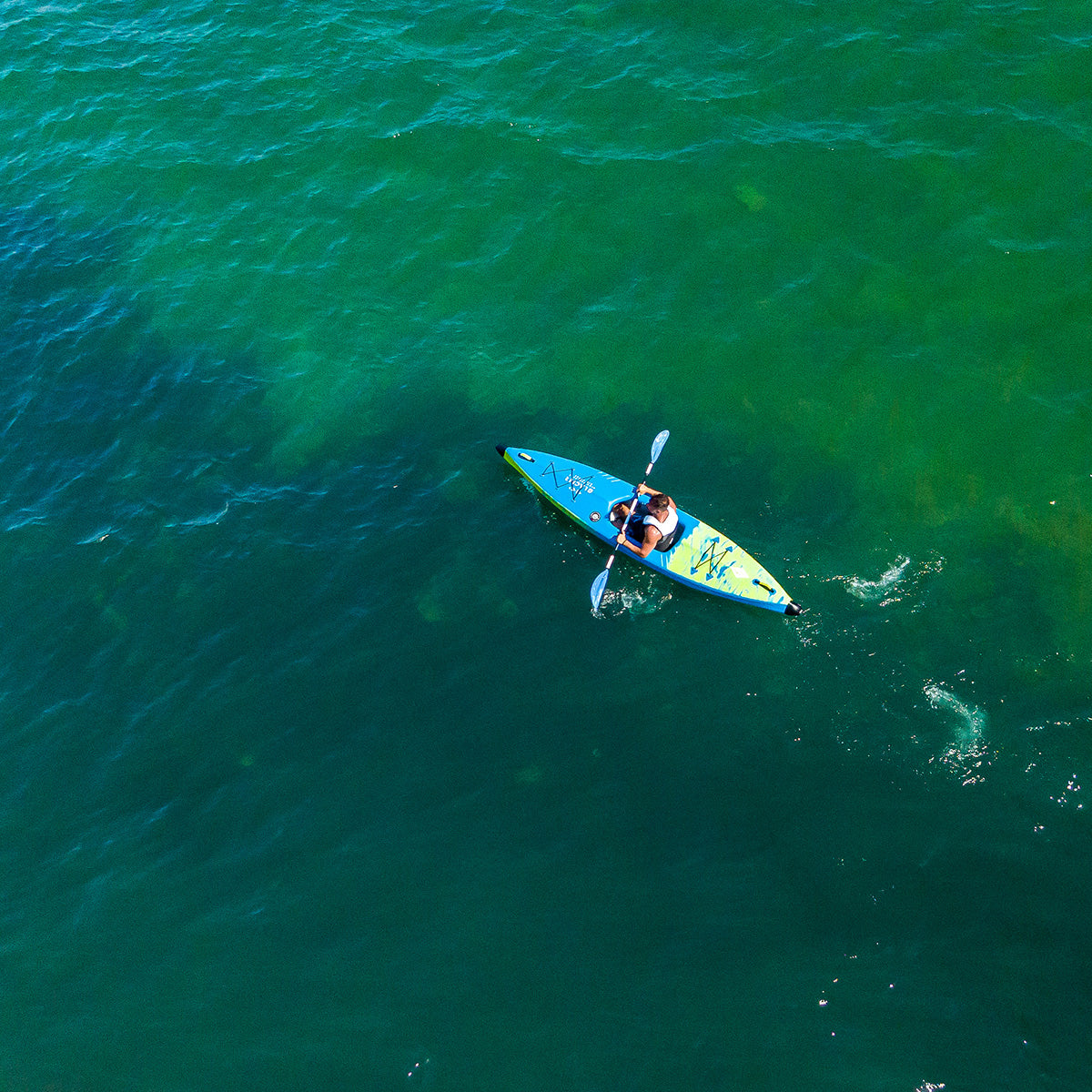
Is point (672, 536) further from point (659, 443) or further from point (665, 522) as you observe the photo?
point (659, 443)

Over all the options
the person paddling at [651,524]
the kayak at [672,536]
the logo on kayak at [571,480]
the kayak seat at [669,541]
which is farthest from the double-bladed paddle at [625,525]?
the logo on kayak at [571,480]

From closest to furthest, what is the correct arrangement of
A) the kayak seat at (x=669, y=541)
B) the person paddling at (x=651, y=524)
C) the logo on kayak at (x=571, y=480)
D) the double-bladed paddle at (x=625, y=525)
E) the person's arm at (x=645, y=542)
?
the double-bladed paddle at (x=625, y=525)
the person paddling at (x=651, y=524)
the person's arm at (x=645, y=542)
the kayak seat at (x=669, y=541)
the logo on kayak at (x=571, y=480)

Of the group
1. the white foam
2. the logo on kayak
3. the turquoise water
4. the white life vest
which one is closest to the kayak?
the logo on kayak

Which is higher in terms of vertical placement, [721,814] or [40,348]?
[40,348]

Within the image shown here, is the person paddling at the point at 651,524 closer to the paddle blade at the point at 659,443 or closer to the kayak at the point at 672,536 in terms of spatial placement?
the kayak at the point at 672,536

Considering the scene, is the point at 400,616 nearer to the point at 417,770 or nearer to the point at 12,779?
the point at 417,770

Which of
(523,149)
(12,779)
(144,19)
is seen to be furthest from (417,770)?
(144,19)

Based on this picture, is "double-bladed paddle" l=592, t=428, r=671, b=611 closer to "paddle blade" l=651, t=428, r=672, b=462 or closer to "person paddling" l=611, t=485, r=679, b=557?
"paddle blade" l=651, t=428, r=672, b=462
